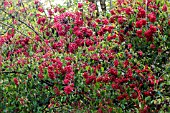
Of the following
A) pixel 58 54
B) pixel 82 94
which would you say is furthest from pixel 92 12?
pixel 82 94

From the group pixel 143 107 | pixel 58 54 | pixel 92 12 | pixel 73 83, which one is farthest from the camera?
pixel 92 12

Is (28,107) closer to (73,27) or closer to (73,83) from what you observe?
(73,83)

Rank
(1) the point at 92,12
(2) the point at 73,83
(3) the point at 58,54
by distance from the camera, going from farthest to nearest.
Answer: (1) the point at 92,12
(3) the point at 58,54
(2) the point at 73,83

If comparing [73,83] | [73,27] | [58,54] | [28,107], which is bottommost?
[28,107]

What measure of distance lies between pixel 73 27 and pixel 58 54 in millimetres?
513

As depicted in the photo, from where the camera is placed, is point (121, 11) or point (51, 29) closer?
point (121, 11)

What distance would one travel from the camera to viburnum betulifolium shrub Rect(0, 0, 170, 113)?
15.0 ft

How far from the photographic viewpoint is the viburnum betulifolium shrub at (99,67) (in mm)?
4562

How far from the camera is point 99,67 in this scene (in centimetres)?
490

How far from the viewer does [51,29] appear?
6285 mm

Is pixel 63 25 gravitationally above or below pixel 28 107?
above

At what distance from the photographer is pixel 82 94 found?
5254 mm

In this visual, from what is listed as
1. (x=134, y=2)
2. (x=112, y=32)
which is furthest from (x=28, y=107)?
(x=134, y=2)

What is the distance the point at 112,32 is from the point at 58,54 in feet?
3.01
